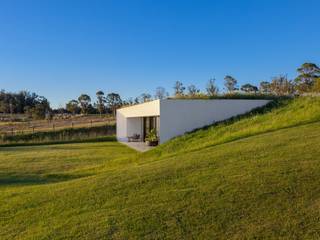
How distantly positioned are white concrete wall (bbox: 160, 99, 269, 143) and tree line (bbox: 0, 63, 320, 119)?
10.6 ft

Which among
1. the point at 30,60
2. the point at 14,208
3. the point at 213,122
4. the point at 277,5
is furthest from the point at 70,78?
the point at 14,208

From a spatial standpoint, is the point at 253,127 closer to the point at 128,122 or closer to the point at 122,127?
the point at 128,122

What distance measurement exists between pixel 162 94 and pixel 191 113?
570 inches

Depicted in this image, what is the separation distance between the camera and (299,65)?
93.4ft

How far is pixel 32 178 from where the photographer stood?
934cm

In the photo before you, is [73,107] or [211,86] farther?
[73,107]

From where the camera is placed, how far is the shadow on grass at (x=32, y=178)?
8570 millimetres

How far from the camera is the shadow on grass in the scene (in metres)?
8.57

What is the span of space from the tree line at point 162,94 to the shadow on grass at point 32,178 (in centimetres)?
1079

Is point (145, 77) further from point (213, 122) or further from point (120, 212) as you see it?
point (120, 212)

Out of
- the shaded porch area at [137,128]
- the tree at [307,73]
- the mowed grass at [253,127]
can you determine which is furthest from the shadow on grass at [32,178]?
the tree at [307,73]

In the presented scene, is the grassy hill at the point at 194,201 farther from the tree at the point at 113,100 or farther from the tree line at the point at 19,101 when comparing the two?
the tree line at the point at 19,101

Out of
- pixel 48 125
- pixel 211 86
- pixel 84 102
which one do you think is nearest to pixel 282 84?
pixel 211 86

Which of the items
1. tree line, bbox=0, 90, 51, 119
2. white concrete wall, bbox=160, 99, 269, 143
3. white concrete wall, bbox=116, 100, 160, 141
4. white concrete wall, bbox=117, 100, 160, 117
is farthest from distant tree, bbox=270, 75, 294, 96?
tree line, bbox=0, 90, 51, 119
